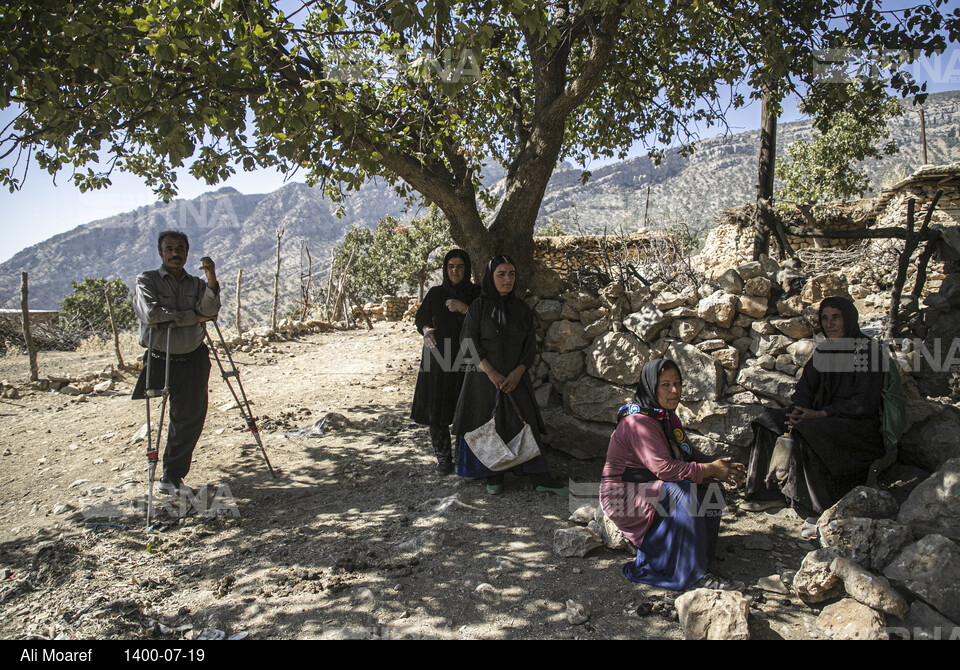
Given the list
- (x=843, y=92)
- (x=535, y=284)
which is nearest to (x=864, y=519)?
(x=535, y=284)

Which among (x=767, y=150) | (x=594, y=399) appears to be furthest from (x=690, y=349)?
(x=767, y=150)

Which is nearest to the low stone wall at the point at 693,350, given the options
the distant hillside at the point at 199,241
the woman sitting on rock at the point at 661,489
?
the woman sitting on rock at the point at 661,489

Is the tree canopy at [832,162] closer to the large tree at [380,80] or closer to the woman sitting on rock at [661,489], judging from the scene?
the large tree at [380,80]

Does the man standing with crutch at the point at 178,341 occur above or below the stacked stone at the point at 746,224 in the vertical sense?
below

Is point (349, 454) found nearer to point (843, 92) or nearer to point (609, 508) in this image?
point (609, 508)

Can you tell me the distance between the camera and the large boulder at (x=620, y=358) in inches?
171

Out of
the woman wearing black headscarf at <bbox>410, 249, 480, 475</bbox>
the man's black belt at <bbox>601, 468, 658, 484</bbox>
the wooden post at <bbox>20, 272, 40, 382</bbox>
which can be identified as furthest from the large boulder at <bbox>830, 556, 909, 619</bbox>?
the wooden post at <bbox>20, 272, 40, 382</bbox>

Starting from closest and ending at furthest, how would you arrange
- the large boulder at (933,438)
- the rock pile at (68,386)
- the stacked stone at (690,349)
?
the large boulder at (933,438), the stacked stone at (690,349), the rock pile at (68,386)

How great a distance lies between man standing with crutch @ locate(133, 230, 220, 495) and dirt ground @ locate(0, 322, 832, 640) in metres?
0.42

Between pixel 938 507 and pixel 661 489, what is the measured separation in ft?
4.49

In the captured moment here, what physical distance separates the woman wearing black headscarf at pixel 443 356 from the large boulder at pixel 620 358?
1.15 metres

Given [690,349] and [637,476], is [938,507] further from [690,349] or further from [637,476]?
[690,349]

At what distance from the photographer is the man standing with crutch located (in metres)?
3.77

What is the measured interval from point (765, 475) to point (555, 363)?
1.83m
